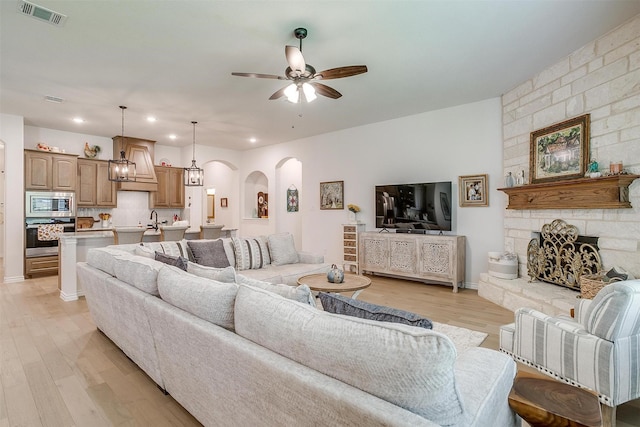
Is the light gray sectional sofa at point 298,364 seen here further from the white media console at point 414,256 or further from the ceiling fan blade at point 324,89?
the white media console at point 414,256

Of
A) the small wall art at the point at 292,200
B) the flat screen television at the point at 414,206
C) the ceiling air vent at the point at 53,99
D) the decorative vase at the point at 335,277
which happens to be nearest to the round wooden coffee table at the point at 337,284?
the decorative vase at the point at 335,277

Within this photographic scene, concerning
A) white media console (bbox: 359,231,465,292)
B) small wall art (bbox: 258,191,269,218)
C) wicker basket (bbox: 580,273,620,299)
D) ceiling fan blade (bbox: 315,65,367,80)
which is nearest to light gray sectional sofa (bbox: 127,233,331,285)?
white media console (bbox: 359,231,465,292)

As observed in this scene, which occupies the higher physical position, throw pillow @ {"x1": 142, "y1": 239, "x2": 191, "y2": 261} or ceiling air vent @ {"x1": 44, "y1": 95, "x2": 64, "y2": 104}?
ceiling air vent @ {"x1": 44, "y1": 95, "x2": 64, "y2": 104}

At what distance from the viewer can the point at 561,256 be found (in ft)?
11.8

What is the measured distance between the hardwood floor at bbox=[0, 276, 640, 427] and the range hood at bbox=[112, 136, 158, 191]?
318 cm

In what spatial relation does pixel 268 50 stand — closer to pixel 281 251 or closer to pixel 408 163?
pixel 281 251

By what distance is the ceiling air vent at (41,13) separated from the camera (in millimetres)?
2541

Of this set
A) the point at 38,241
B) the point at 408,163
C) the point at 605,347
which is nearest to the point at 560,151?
the point at 408,163

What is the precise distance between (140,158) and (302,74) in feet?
18.8

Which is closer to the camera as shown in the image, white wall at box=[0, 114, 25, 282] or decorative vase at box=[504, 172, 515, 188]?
decorative vase at box=[504, 172, 515, 188]

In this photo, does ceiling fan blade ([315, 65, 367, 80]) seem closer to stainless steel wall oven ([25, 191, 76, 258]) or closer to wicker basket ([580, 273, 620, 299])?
wicker basket ([580, 273, 620, 299])

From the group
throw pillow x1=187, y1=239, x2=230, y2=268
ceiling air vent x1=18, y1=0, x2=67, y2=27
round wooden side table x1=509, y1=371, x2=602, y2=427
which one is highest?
ceiling air vent x1=18, y1=0, x2=67, y2=27

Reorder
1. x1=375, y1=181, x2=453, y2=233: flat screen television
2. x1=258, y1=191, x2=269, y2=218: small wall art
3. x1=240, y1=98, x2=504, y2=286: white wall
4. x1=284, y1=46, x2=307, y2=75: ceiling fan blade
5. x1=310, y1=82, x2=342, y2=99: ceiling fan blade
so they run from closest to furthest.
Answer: x1=284, y1=46, x2=307, y2=75: ceiling fan blade
x1=310, y1=82, x2=342, y2=99: ceiling fan blade
x1=240, y1=98, x2=504, y2=286: white wall
x1=375, y1=181, x2=453, y2=233: flat screen television
x1=258, y1=191, x2=269, y2=218: small wall art

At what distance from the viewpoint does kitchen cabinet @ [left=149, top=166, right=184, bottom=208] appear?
24.8 ft
